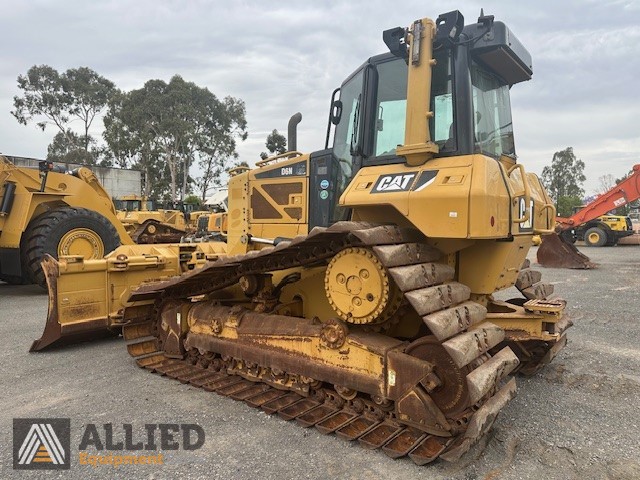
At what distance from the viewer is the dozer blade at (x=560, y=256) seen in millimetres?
13555

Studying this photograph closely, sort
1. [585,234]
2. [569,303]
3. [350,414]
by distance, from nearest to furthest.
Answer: [350,414]
[569,303]
[585,234]

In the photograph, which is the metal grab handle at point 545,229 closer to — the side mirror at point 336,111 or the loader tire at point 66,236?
the side mirror at point 336,111

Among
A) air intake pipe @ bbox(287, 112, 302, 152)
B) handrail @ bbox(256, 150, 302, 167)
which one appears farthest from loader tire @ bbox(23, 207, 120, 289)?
air intake pipe @ bbox(287, 112, 302, 152)

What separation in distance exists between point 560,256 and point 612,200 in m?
5.08

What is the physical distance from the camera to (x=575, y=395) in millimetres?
4027

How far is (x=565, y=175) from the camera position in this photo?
53.9 meters

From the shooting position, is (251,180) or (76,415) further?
(251,180)

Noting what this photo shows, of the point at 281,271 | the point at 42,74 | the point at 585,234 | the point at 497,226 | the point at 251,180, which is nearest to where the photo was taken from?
the point at 497,226

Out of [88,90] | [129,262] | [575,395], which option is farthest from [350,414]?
[88,90]

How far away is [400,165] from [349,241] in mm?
747

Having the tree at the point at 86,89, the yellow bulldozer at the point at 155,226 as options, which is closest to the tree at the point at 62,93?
the tree at the point at 86,89

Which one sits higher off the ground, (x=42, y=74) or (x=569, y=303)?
(x=42, y=74)

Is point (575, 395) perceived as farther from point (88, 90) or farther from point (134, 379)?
point (88, 90)

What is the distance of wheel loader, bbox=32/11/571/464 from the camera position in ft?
9.86
